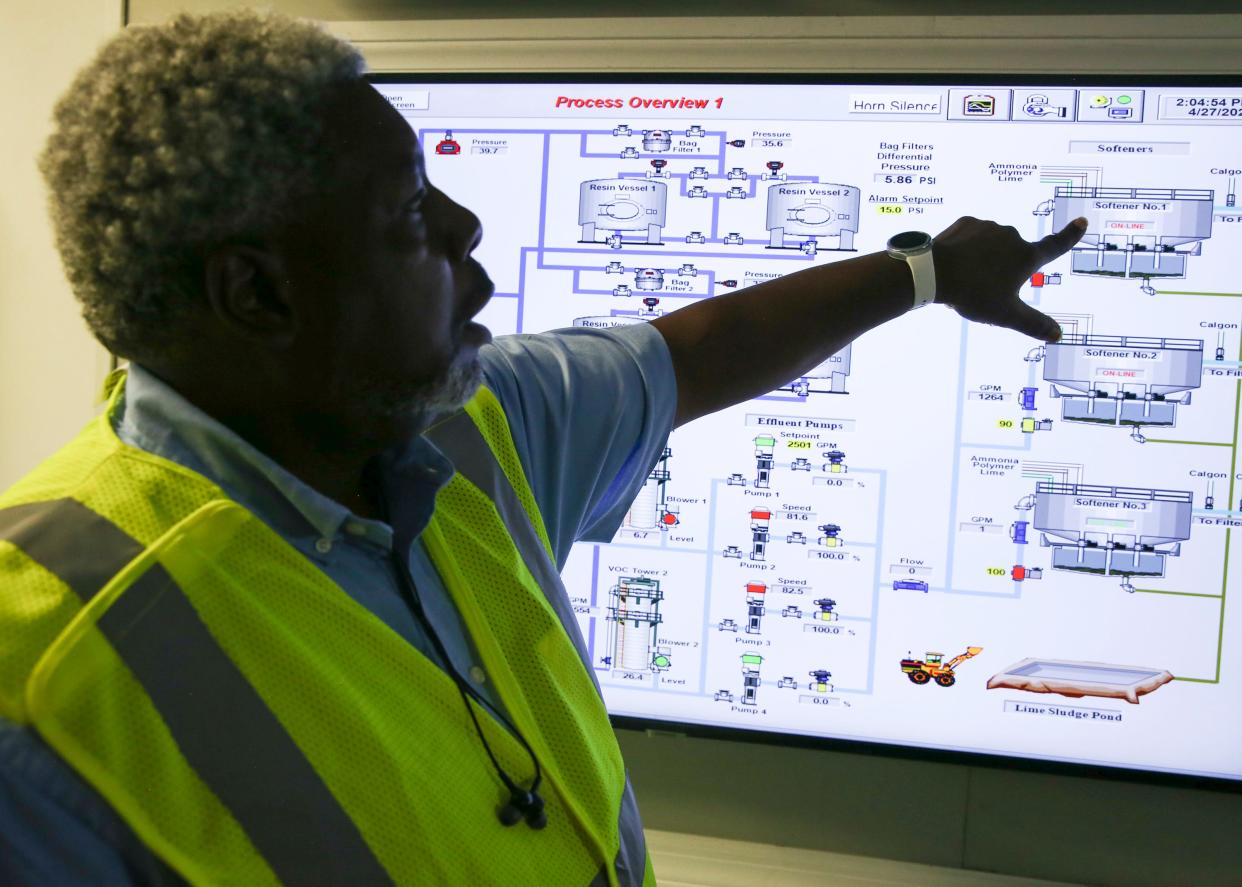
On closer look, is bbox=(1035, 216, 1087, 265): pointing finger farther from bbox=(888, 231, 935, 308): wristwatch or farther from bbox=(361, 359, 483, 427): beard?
bbox=(361, 359, 483, 427): beard

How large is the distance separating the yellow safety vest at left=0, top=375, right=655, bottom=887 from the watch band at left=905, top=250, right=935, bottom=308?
66 cm

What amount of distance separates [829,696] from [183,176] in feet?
3.93

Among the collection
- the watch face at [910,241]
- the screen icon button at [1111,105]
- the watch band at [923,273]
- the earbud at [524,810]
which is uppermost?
the screen icon button at [1111,105]

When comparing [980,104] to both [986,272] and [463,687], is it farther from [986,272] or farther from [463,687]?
[463,687]

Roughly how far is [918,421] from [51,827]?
4.01ft

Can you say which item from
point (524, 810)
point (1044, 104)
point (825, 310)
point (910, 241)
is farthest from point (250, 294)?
point (1044, 104)

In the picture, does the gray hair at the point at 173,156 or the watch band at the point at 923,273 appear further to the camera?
the watch band at the point at 923,273

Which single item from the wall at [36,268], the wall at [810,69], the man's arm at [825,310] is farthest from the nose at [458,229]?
the wall at [36,268]

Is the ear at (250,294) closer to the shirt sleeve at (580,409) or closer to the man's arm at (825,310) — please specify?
the shirt sleeve at (580,409)

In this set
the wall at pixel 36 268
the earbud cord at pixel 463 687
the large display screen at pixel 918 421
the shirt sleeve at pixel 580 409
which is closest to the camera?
the earbud cord at pixel 463 687

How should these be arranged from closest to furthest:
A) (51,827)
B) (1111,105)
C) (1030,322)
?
(51,827) < (1030,322) < (1111,105)

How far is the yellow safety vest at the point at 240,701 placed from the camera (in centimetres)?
59

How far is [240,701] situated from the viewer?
65cm

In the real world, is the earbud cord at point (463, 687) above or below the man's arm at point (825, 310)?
below
